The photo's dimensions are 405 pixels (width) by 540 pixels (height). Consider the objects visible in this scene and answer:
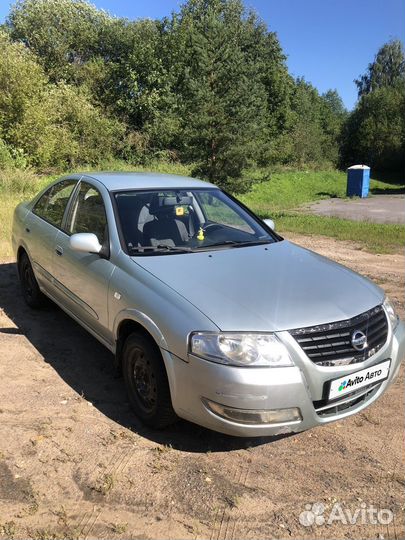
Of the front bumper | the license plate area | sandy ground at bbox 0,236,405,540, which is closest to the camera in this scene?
sandy ground at bbox 0,236,405,540

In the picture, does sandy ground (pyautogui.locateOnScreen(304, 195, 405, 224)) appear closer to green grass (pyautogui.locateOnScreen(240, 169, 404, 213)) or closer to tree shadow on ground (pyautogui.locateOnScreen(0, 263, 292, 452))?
green grass (pyautogui.locateOnScreen(240, 169, 404, 213))

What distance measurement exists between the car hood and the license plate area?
0.35 metres

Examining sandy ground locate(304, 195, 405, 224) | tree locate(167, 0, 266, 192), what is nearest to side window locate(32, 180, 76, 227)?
tree locate(167, 0, 266, 192)

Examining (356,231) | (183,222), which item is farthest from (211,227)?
(356,231)

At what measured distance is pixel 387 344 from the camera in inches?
121

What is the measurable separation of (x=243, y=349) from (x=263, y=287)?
0.58 m

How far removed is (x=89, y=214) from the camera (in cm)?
421

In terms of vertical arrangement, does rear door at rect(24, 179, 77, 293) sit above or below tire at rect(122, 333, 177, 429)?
above

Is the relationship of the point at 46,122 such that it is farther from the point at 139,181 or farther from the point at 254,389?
the point at 254,389

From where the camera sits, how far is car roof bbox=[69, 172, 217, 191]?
4215mm

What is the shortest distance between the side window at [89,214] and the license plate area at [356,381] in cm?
206

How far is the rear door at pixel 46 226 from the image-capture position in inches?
183

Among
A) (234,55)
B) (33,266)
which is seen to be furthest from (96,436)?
(234,55)

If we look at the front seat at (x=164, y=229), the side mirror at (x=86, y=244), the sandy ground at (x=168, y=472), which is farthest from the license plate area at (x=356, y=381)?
the side mirror at (x=86, y=244)
